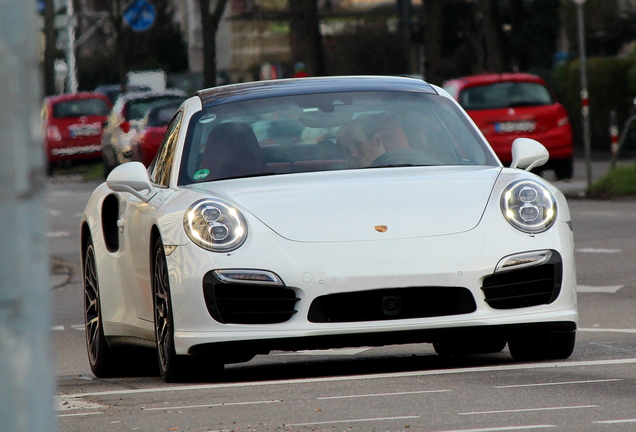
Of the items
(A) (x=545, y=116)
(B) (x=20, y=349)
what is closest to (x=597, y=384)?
Result: (B) (x=20, y=349)

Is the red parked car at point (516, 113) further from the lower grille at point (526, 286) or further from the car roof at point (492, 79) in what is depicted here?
the lower grille at point (526, 286)

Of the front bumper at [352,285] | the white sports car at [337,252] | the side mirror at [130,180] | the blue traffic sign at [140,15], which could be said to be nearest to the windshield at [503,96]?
the white sports car at [337,252]

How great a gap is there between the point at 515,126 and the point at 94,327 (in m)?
15.8

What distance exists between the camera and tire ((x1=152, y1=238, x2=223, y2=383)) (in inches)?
254

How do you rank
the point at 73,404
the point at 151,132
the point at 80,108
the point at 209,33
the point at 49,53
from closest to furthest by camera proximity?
the point at 73,404 < the point at 151,132 < the point at 80,108 < the point at 209,33 < the point at 49,53

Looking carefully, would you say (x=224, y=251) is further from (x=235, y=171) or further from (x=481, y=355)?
(x=481, y=355)

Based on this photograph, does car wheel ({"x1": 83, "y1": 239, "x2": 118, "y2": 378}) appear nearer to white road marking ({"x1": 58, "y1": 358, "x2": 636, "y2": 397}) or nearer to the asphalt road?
the asphalt road

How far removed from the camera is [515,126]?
23.0m

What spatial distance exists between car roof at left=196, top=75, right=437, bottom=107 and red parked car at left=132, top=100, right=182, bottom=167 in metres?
18.6

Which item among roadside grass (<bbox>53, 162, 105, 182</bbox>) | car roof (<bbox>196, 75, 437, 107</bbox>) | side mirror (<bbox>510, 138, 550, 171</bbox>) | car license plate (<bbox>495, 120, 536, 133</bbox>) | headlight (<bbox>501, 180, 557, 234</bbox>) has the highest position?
car roof (<bbox>196, 75, 437, 107</bbox>)

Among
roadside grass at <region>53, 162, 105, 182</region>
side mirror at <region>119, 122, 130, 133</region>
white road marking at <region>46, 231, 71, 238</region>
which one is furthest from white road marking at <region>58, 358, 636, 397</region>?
roadside grass at <region>53, 162, 105, 182</region>

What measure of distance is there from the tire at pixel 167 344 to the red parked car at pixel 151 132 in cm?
1977

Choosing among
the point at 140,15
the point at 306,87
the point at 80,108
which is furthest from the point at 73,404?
the point at 140,15

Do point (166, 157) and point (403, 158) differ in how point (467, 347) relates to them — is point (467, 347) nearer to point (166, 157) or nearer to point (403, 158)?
point (403, 158)
